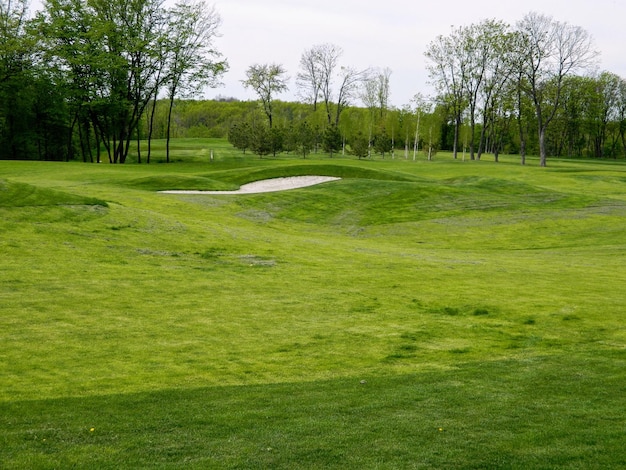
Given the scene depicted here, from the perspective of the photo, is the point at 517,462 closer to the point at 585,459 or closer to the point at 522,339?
the point at 585,459

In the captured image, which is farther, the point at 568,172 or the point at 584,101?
the point at 584,101

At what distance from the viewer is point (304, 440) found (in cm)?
700

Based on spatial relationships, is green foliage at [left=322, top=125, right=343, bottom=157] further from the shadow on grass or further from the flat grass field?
the shadow on grass

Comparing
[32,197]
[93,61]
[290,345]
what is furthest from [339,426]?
[93,61]

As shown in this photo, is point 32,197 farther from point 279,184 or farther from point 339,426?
point 279,184

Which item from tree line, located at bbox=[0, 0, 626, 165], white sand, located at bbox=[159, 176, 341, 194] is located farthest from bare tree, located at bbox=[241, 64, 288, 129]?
white sand, located at bbox=[159, 176, 341, 194]

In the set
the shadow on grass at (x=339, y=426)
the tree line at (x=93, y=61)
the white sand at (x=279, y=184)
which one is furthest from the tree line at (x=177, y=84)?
the shadow on grass at (x=339, y=426)

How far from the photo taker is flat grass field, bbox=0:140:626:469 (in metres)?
6.91

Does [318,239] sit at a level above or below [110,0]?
below

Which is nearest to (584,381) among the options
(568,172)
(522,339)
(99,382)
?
(522,339)

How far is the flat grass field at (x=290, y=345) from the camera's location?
6914 millimetres

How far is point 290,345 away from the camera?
39.4ft

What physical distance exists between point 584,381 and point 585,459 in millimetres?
3366

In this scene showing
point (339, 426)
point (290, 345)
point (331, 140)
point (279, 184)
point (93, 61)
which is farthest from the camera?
point (331, 140)
